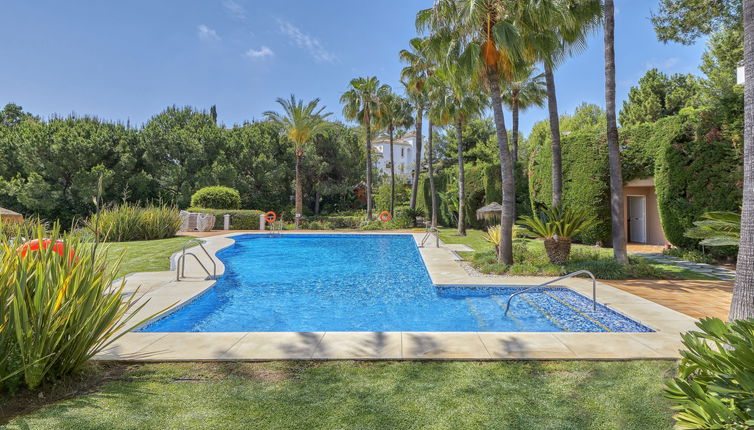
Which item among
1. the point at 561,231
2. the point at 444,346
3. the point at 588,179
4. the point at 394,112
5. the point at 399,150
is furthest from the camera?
the point at 399,150

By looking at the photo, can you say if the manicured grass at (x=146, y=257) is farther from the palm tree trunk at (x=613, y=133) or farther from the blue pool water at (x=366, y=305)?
the palm tree trunk at (x=613, y=133)

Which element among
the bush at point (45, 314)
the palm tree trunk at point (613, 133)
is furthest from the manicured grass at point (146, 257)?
the palm tree trunk at point (613, 133)

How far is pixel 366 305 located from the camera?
7.23 m

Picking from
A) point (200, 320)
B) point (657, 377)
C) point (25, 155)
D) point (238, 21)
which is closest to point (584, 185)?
point (657, 377)

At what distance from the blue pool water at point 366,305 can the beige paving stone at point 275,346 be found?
1.18 metres

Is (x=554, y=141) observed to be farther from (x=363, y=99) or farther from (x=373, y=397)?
(x=363, y=99)

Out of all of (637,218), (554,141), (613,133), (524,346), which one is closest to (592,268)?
(613,133)

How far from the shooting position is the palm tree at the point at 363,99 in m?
24.8

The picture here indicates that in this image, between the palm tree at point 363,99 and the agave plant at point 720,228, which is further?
the palm tree at point 363,99

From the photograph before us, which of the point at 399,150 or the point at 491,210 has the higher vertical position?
the point at 399,150

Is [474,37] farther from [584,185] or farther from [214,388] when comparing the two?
[214,388]

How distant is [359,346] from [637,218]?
54.3 feet

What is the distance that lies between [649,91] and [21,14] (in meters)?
38.3

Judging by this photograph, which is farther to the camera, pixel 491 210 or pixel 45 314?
pixel 491 210
